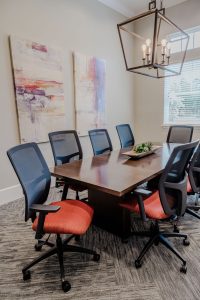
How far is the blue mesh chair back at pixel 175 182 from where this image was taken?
1594 millimetres

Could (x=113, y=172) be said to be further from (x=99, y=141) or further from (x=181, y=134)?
(x=181, y=134)

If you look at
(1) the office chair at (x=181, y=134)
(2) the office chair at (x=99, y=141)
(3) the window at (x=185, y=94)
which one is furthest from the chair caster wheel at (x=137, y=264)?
(3) the window at (x=185, y=94)

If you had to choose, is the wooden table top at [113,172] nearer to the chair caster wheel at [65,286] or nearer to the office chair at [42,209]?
the office chair at [42,209]

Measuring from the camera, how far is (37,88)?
3285 mm

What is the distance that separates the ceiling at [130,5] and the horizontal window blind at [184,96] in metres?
1.24

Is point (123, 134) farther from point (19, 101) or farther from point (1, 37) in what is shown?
point (1, 37)

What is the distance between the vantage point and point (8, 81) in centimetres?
296

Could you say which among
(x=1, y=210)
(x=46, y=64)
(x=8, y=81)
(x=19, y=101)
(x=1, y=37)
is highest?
(x=1, y=37)

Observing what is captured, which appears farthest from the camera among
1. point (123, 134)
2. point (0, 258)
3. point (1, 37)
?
point (123, 134)

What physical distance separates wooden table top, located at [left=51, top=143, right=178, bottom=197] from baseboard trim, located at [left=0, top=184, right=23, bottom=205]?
1.41 metres

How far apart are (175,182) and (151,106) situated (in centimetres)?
370

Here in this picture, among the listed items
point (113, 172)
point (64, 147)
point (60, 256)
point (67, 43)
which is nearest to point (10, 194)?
point (64, 147)

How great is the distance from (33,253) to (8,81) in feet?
7.44

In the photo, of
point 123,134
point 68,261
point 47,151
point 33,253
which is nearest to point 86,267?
point 68,261
